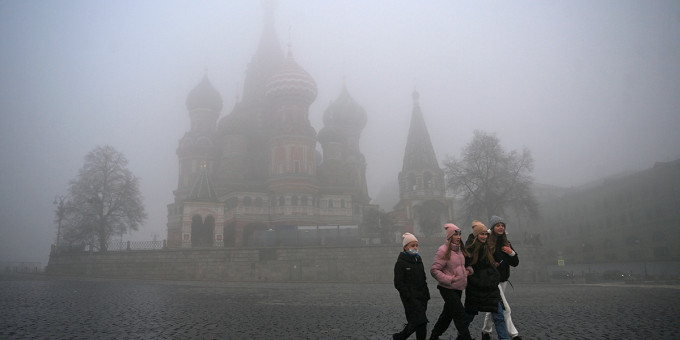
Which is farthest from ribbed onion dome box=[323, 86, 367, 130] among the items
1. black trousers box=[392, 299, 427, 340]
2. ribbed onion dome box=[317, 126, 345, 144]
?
black trousers box=[392, 299, 427, 340]

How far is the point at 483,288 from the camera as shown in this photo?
6.37m

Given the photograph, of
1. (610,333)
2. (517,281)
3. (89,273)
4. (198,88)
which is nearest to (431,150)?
(517,281)

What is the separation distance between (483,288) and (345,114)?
2344 inches

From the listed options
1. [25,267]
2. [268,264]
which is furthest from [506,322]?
[25,267]

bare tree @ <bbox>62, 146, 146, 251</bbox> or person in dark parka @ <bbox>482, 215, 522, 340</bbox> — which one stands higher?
bare tree @ <bbox>62, 146, 146, 251</bbox>

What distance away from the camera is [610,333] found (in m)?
7.97

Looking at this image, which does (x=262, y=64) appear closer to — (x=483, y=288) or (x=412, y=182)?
(x=412, y=182)

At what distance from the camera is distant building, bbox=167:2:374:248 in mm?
45094

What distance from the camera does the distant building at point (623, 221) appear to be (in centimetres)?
4572

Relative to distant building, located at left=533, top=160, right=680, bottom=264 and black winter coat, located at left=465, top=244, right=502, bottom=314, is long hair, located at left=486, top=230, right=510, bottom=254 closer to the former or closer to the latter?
black winter coat, located at left=465, top=244, right=502, bottom=314

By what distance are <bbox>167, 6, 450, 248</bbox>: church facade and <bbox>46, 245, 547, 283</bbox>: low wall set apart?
15.2 ft

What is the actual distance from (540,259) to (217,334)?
3326 centimetres

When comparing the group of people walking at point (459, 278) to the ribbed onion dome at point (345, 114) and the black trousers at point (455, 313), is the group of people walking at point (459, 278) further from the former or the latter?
the ribbed onion dome at point (345, 114)

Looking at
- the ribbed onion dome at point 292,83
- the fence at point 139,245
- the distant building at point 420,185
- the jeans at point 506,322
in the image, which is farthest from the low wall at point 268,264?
the jeans at point 506,322
